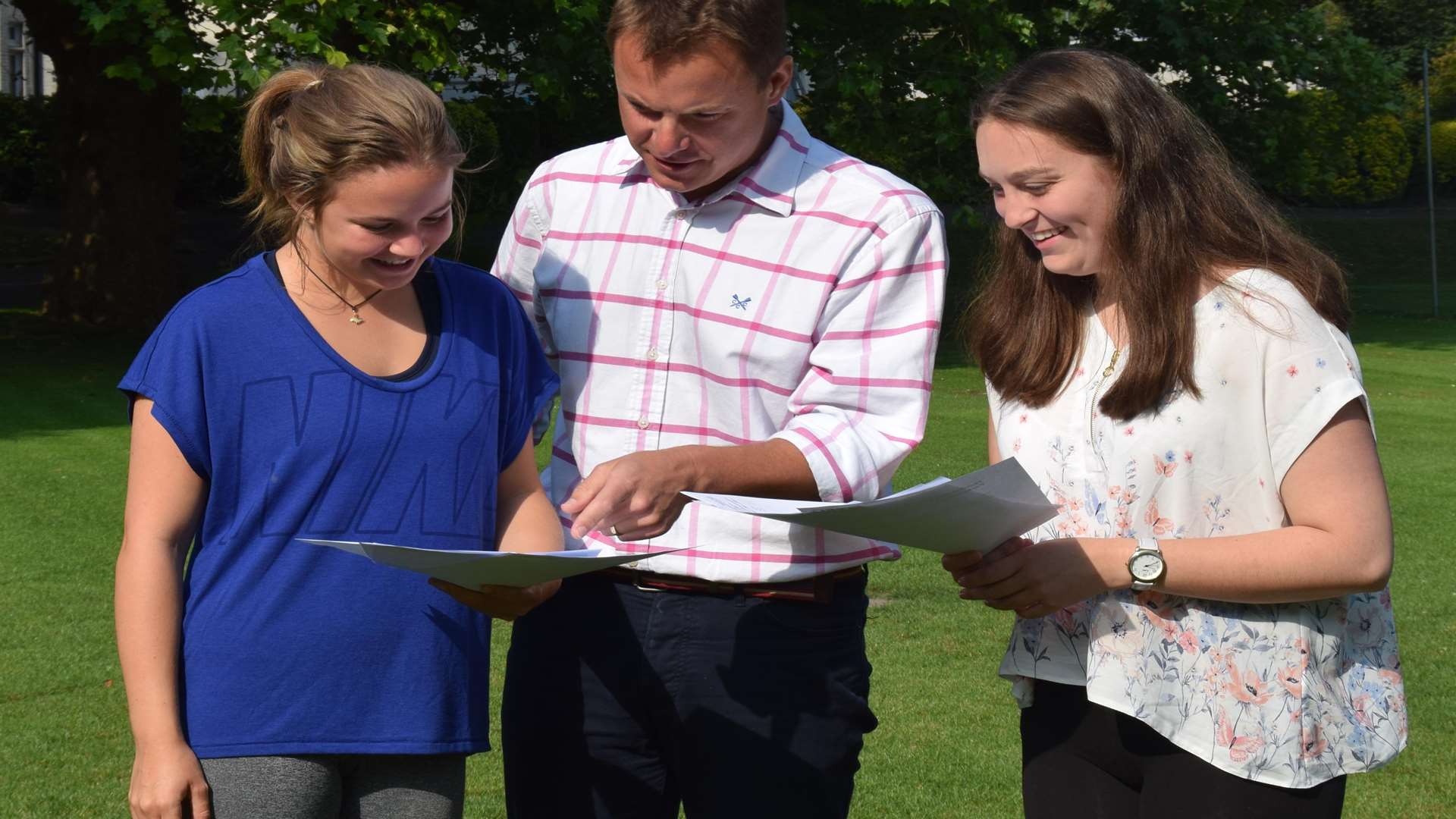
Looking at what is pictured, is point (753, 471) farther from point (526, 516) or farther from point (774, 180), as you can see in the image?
point (774, 180)

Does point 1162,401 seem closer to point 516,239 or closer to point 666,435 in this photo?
point 666,435

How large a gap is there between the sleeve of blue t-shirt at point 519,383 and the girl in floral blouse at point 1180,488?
30.0 inches

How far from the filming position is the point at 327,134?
7.32 feet

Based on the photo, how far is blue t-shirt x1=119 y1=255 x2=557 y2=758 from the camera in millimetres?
2189

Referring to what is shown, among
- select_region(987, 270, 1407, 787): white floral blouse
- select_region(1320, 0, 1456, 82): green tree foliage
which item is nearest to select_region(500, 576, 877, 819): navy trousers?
select_region(987, 270, 1407, 787): white floral blouse

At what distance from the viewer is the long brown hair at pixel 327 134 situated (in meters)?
2.23

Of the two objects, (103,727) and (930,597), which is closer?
(103,727)

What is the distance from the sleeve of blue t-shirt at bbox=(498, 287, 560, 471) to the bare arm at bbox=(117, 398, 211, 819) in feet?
1.68

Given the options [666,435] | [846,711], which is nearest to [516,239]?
[666,435]

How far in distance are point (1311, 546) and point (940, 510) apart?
605mm

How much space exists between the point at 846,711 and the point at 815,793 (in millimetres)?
153

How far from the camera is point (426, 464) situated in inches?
90.4

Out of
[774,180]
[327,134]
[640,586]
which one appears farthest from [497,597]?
[774,180]

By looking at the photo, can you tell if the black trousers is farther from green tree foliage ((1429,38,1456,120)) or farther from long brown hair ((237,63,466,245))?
green tree foliage ((1429,38,1456,120))
